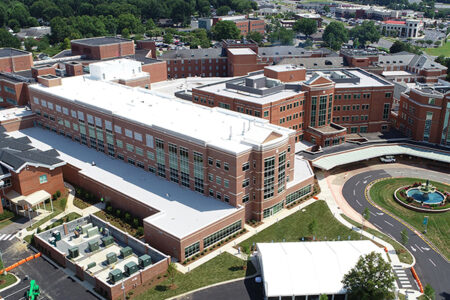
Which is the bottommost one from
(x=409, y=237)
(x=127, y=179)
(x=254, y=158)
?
(x=409, y=237)

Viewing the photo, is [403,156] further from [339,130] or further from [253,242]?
[253,242]

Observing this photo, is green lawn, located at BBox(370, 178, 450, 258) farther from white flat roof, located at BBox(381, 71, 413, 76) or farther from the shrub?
white flat roof, located at BBox(381, 71, 413, 76)

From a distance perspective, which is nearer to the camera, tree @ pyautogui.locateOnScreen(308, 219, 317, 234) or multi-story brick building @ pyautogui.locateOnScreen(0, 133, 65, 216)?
tree @ pyautogui.locateOnScreen(308, 219, 317, 234)

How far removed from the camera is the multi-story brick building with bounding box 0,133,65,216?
287 feet

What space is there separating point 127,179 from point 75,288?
28029mm

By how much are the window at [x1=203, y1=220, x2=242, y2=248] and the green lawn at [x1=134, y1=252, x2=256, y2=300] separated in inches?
119

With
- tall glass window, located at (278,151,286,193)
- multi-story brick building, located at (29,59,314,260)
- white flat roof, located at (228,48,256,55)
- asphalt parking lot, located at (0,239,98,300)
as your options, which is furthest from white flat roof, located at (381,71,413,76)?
asphalt parking lot, located at (0,239,98,300)

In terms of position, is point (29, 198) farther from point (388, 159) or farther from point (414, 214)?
point (388, 159)

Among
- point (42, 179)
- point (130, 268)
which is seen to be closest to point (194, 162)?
point (130, 268)

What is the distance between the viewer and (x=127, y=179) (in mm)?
91812

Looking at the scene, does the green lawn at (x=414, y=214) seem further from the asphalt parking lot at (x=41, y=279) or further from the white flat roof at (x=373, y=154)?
the asphalt parking lot at (x=41, y=279)

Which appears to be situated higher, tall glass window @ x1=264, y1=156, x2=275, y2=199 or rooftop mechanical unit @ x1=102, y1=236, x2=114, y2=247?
tall glass window @ x1=264, y1=156, x2=275, y2=199

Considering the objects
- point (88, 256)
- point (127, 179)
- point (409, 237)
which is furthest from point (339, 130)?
point (88, 256)

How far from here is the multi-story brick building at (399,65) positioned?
15925 cm
